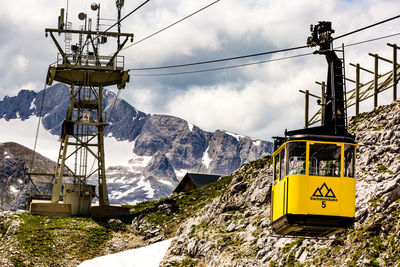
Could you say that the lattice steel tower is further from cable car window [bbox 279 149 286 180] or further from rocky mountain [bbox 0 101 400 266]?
cable car window [bbox 279 149 286 180]

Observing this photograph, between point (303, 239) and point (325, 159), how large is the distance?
9741 mm

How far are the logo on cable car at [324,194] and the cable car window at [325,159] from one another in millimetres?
790

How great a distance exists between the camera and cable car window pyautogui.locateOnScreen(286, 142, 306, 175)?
31.7 m

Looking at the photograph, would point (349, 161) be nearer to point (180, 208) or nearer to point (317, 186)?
point (317, 186)

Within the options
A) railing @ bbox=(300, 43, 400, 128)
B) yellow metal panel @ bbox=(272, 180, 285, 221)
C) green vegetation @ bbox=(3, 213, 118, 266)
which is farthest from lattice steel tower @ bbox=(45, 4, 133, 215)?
yellow metal panel @ bbox=(272, 180, 285, 221)

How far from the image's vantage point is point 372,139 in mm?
52062

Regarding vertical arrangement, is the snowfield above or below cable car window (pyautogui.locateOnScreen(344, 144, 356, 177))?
below

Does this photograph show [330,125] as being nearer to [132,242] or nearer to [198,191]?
[132,242]

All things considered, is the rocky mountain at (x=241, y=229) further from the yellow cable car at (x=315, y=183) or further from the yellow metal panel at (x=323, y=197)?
the yellow metal panel at (x=323, y=197)

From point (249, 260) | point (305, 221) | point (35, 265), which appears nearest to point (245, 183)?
point (249, 260)

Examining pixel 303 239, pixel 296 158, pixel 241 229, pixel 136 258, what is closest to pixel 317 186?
pixel 296 158

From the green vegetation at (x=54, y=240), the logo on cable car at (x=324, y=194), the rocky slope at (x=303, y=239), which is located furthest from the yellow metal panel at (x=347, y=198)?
the green vegetation at (x=54, y=240)

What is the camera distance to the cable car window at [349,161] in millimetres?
31734

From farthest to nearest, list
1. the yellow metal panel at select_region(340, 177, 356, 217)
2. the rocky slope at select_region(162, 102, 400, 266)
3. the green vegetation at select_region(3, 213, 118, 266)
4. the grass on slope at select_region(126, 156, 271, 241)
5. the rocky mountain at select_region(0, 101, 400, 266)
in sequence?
the grass on slope at select_region(126, 156, 271, 241)
the green vegetation at select_region(3, 213, 118, 266)
the rocky mountain at select_region(0, 101, 400, 266)
the rocky slope at select_region(162, 102, 400, 266)
the yellow metal panel at select_region(340, 177, 356, 217)
